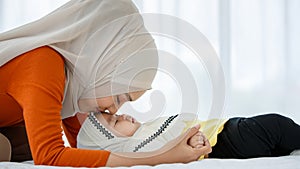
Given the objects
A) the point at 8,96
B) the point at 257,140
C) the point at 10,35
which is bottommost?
the point at 257,140

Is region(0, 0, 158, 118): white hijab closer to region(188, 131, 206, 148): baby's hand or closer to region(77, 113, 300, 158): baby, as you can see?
region(77, 113, 300, 158): baby

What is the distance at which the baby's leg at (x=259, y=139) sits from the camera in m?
1.34

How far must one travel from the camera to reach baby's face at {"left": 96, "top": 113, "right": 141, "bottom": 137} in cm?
128

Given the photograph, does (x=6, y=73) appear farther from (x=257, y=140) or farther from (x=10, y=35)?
(x=257, y=140)

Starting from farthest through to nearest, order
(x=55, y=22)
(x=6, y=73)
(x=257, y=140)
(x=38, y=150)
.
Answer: (x=257, y=140)
(x=55, y=22)
(x=6, y=73)
(x=38, y=150)

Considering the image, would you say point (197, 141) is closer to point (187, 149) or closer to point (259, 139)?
point (187, 149)

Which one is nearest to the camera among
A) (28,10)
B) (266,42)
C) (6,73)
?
(6,73)

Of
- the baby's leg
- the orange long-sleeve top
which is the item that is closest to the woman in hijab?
the orange long-sleeve top

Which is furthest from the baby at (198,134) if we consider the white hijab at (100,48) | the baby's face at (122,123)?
the white hijab at (100,48)

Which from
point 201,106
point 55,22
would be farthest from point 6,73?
point 201,106

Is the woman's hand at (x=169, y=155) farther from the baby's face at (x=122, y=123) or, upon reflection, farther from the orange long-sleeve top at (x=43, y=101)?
the baby's face at (x=122, y=123)

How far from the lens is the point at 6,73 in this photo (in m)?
1.13

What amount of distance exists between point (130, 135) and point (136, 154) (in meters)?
0.21

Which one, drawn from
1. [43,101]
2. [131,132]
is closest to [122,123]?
[131,132]
